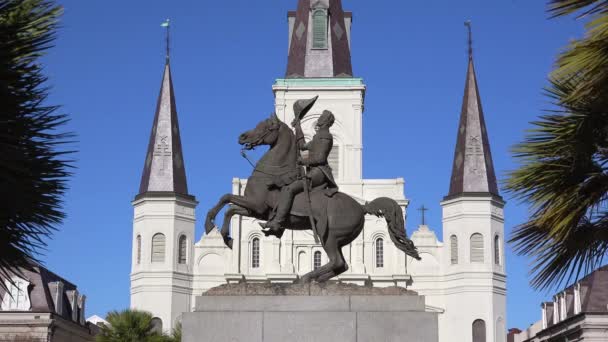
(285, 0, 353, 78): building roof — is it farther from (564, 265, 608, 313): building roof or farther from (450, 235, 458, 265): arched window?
(564, 265, 608, 313): building roof

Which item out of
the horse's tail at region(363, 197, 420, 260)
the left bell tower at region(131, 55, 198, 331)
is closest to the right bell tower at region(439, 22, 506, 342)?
the left bell tower at region(131, 55, 198, 331)

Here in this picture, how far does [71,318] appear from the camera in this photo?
65.2 m

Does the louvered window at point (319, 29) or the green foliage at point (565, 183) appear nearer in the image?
the green foliage at point (565, 183)

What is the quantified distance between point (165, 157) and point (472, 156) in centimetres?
2119

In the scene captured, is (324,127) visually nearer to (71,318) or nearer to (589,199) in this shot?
(589,199)

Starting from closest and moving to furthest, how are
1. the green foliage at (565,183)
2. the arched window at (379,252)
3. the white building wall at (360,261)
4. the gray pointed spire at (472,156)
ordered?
the green foliage at (565,183) < the white building wall at (360,261) < the arched window at (379,252) < the gray pointed spire at (472,156)

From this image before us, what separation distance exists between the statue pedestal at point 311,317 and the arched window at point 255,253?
64.9 m

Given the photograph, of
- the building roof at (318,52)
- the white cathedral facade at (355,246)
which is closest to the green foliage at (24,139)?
the white cathedral facade at (355,246)

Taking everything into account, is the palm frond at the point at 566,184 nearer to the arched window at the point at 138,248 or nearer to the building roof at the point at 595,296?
the building roof at the point at 595,296

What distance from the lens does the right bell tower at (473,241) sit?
78.1 meters

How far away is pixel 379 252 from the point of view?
80.6 metres

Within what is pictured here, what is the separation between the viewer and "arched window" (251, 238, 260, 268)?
80312mm

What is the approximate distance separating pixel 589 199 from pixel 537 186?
0.60 metres

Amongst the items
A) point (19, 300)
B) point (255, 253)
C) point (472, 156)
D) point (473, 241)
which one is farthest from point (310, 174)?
point (472, 156)
